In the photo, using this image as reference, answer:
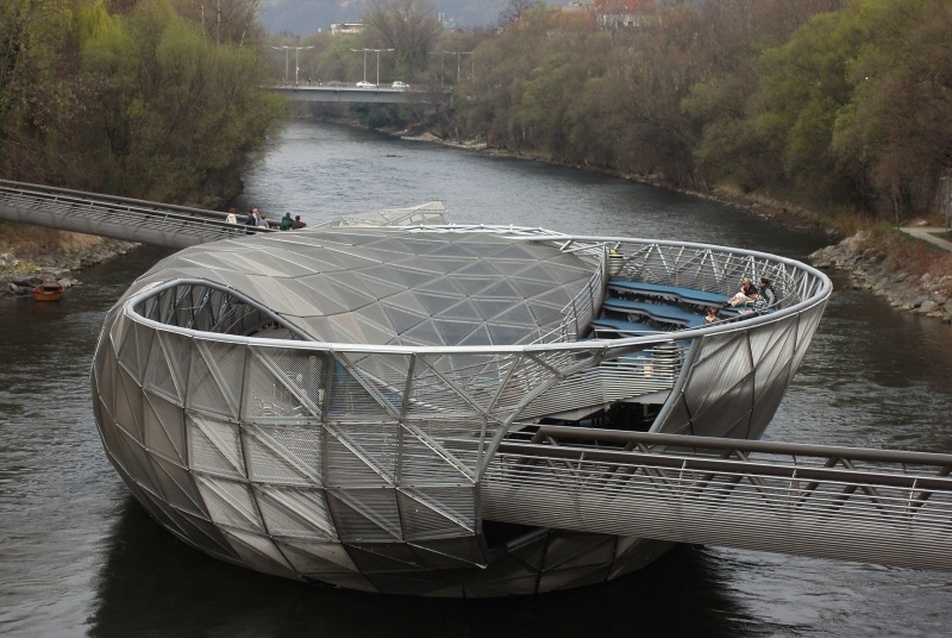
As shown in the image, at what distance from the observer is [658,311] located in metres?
32.2

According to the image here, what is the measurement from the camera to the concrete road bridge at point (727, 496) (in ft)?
63.4

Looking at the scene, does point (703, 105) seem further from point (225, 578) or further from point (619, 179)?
point (225, 578)

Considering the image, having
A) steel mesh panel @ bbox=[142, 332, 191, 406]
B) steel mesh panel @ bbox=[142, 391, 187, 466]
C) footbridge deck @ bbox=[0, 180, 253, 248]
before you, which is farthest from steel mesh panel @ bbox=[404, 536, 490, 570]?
footbridge deck @ bbox=[0, 180, 253, 248]

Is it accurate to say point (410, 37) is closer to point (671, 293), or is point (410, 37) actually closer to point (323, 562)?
point (671, 293)

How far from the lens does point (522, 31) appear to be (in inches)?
5896

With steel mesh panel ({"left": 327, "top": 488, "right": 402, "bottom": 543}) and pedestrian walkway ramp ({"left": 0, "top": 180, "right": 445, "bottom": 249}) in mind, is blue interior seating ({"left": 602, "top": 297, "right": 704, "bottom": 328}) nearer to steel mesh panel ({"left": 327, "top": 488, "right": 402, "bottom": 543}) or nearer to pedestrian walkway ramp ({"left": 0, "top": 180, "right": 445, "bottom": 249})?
steel mesh panel ({"left": 327, "top": 488, "right": 402, "bottom": 543})

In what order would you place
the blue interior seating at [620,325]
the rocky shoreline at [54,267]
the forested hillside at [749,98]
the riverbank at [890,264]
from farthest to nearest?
1. the forested hillside at [749,98]
2. the riverbank at [890,264]
3. the rocky shoreline at [54,267]
4. the blue interior seating at [620,325]

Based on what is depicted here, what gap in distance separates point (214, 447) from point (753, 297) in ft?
43.8

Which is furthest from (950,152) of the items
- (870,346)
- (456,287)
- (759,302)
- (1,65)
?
(1,65)

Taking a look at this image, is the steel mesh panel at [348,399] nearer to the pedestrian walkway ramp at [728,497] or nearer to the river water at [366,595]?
the pedestrian walkway ramp at [728,497]

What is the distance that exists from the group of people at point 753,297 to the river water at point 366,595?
466 cm

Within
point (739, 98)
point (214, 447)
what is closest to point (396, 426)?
point (214, 447)

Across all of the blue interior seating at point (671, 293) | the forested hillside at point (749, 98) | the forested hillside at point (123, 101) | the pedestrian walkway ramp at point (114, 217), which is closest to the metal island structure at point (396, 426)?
the blue interior seating at point (671, 293)

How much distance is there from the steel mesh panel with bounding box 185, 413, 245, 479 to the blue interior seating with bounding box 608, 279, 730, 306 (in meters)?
13.6
